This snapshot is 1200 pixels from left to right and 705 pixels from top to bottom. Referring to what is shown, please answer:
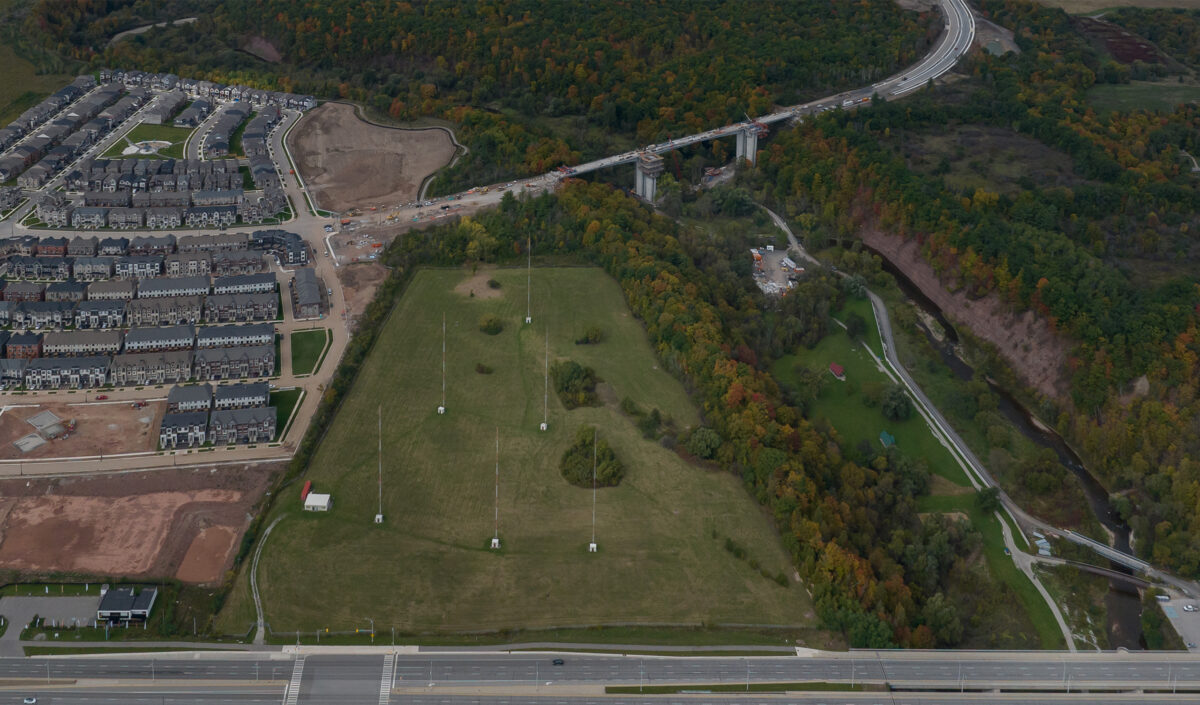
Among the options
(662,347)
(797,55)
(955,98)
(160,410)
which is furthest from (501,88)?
(160,410)

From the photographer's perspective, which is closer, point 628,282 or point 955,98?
point 628,282

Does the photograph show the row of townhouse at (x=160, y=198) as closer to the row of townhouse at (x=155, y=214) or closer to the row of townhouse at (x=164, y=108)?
the row of townhouse at (x=155, y=214)

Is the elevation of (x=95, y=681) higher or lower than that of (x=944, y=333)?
higher

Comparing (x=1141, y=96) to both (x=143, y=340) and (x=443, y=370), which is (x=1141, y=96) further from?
(x=143, y=340)

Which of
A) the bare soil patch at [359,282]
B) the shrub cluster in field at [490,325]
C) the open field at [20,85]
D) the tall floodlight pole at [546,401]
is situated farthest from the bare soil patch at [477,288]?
the open field at [20,85]

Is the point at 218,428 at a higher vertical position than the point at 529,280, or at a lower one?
higher

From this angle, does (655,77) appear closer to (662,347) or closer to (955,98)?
(955,98)

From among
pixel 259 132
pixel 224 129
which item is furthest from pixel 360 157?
pixel 224 129

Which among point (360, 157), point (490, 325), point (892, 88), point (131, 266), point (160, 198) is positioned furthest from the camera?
point (892, 88)
